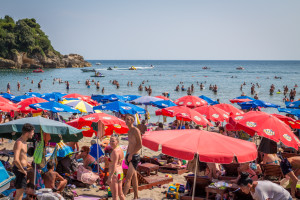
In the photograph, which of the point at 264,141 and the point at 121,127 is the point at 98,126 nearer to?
the point at 121,127

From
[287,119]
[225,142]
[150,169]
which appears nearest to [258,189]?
[225,142]

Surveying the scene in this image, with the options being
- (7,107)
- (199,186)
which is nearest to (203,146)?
(199,186)

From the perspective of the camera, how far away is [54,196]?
5.28 metres

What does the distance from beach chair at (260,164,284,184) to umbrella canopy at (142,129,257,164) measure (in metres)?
2.31

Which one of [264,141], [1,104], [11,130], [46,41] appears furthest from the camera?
[46,41]

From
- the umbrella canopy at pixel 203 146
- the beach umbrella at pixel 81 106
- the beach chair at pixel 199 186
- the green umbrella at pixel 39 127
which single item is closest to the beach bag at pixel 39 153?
the green umbrella at pixel 39 127

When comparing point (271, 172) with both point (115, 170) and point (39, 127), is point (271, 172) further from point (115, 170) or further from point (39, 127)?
point (39, 127)

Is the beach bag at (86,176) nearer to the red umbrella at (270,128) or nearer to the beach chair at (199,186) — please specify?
the beach chair at (199,186)

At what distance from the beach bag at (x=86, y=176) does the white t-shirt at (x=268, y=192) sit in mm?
4269

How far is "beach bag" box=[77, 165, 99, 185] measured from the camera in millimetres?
7785

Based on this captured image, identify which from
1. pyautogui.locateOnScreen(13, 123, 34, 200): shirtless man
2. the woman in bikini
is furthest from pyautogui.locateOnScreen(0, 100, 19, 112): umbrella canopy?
the woman in bikini

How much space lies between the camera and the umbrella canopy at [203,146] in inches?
201

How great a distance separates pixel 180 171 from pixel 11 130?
202 inches

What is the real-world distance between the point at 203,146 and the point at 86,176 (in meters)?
3.73
